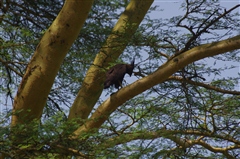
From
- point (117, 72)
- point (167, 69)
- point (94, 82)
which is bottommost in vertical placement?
point (167, 69)

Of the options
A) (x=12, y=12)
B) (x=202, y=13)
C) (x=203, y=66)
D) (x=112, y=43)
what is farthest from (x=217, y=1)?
A: (x=12, y=12)

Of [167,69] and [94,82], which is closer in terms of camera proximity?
[167,69]

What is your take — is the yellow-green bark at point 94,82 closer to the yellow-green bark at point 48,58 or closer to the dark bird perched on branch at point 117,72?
the dark bird perched on branch at point 117,72

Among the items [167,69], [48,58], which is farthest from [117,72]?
[167,69]

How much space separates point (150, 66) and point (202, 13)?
675mm

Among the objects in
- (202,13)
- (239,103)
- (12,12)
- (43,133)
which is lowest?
(43,133)

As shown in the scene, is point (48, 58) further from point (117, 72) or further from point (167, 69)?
point (167, 69)

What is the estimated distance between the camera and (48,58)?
3.97 m

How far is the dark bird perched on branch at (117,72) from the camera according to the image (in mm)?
4465

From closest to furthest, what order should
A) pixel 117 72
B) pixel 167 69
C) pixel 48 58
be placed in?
1. pixel 167 69
2. pixel 48 58
3. pixel 117 72

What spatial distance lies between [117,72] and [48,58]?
0.76m

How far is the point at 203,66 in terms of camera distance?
15.5ft

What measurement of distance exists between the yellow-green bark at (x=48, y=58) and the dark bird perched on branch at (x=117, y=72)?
0.63 metres

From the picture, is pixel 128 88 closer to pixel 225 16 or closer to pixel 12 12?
pixel 225 16
